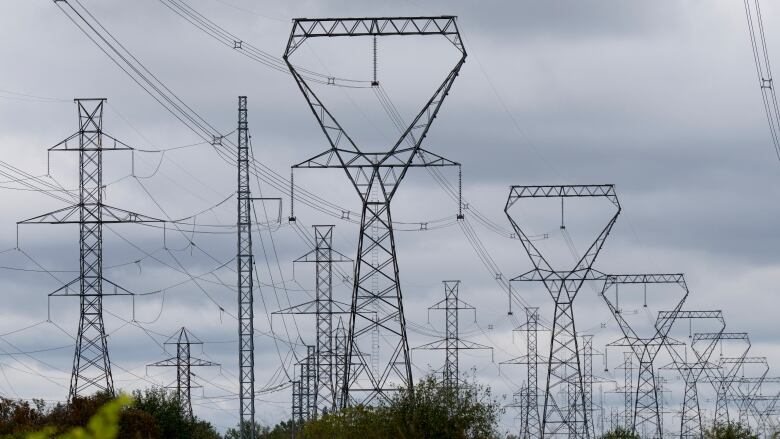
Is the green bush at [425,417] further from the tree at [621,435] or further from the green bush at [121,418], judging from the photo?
the tree at [621,435]

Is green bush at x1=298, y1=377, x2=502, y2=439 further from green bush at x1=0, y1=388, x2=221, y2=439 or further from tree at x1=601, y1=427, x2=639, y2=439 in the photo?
tree at x1=601, y1=427, x2=639, y2=439

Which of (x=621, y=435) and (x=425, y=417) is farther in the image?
(x=621, y=435)

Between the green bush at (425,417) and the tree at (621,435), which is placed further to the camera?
the tree at (621,435)

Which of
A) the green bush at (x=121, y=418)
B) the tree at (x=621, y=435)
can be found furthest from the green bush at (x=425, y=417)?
the tree at (x=621, y=435)

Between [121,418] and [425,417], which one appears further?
[121,418]

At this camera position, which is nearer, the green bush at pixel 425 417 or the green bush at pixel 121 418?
the green bush at pixel 425 417

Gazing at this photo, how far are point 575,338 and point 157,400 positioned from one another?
33.9m

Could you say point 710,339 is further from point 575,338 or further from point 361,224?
point 361,224

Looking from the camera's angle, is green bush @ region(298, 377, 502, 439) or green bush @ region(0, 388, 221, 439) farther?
green bush @ region(0, 388, 221, 439)

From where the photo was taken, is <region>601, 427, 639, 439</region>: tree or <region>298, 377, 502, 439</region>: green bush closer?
<region>298, 377, 502, 439</region>: green bush

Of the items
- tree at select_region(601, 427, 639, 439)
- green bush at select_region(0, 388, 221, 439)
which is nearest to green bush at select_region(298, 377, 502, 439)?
green bush at select_region(0, 388, 221, 439)

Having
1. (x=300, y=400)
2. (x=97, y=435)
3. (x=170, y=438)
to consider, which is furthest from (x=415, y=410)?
(x=300, y=400)

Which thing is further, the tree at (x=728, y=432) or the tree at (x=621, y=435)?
the tree at (x=621, y=435)

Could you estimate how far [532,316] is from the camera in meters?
138
